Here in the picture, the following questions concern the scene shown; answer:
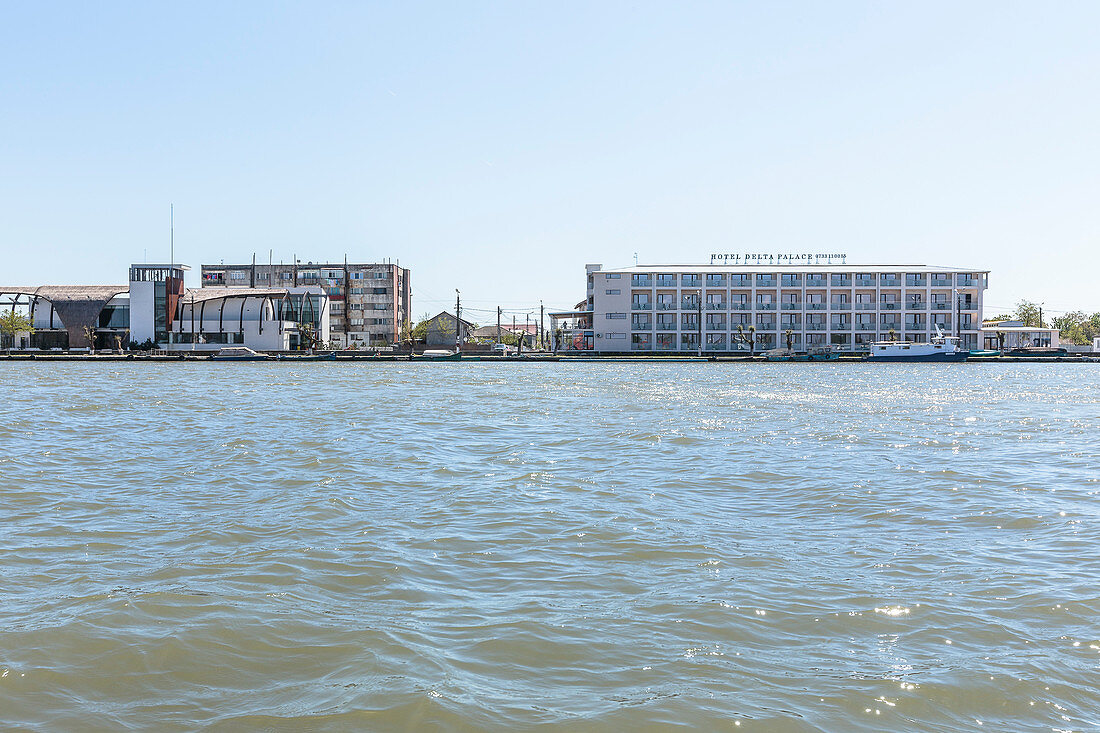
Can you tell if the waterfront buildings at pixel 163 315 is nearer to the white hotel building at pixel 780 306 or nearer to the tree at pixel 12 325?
the tree at pixel 12 325

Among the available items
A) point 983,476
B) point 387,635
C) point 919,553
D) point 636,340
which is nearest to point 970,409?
point 983,476

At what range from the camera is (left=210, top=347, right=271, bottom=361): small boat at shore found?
81.4 metres

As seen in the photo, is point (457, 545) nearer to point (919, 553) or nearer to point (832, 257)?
point (919, 553)

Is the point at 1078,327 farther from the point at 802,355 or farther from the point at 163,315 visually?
the point at 163,315

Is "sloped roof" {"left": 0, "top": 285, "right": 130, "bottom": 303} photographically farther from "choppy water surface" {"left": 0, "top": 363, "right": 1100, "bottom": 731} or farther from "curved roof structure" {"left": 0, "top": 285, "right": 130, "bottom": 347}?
"choppy water surface" {"left": 0, "top": 363, "right": 1100, "bottom": 731}

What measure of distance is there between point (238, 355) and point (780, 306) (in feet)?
195

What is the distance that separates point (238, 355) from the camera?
82250 mm

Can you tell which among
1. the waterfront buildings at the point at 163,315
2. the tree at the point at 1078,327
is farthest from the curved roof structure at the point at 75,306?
the tree at the point at 1078,327

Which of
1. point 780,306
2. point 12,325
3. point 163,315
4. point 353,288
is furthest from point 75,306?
point 780,306

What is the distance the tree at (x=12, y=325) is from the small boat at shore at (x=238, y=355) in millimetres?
25212

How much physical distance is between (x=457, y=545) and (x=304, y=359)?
76.2 m

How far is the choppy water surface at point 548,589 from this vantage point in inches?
189

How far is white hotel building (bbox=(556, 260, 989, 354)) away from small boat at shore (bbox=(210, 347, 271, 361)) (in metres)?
37.0

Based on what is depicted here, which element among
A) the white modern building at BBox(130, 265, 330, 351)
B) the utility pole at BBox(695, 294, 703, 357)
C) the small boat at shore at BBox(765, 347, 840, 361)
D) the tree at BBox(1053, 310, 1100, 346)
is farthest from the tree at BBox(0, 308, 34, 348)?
the tree at BBox(1053, 310, 1100, 346)
